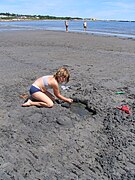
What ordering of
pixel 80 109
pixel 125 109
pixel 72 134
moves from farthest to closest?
pixel 80 109
pixel 125 109
pixel 72 134

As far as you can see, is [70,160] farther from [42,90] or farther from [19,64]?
[19,64]

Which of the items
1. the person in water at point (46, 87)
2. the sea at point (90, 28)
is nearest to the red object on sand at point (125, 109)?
the person in water at point (46, 87)

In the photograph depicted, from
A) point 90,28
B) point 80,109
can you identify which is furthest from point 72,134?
point 90,28

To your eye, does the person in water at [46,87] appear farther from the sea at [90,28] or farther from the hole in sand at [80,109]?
the sea at [90,28]

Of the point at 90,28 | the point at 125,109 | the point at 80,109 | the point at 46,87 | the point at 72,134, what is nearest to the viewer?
the point at 72,134

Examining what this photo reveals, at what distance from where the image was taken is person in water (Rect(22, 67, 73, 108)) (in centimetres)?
657

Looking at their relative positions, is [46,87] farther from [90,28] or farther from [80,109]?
[90,28]

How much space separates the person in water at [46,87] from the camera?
657 centimetres

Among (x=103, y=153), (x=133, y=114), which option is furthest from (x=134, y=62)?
(x=103, y=153)

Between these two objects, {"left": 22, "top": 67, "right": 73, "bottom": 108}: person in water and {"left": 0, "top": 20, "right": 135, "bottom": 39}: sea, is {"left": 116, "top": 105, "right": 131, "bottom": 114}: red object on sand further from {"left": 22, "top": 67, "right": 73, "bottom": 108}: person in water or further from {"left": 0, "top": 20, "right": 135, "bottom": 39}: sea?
{"left": 0, "top": 20, "right": 135, "bottom": 39}: sea

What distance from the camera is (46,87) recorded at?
6902 millimetres

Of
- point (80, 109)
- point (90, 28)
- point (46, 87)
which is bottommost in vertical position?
point (90, 28)

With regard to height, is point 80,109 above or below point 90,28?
above

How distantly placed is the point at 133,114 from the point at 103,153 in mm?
1928
